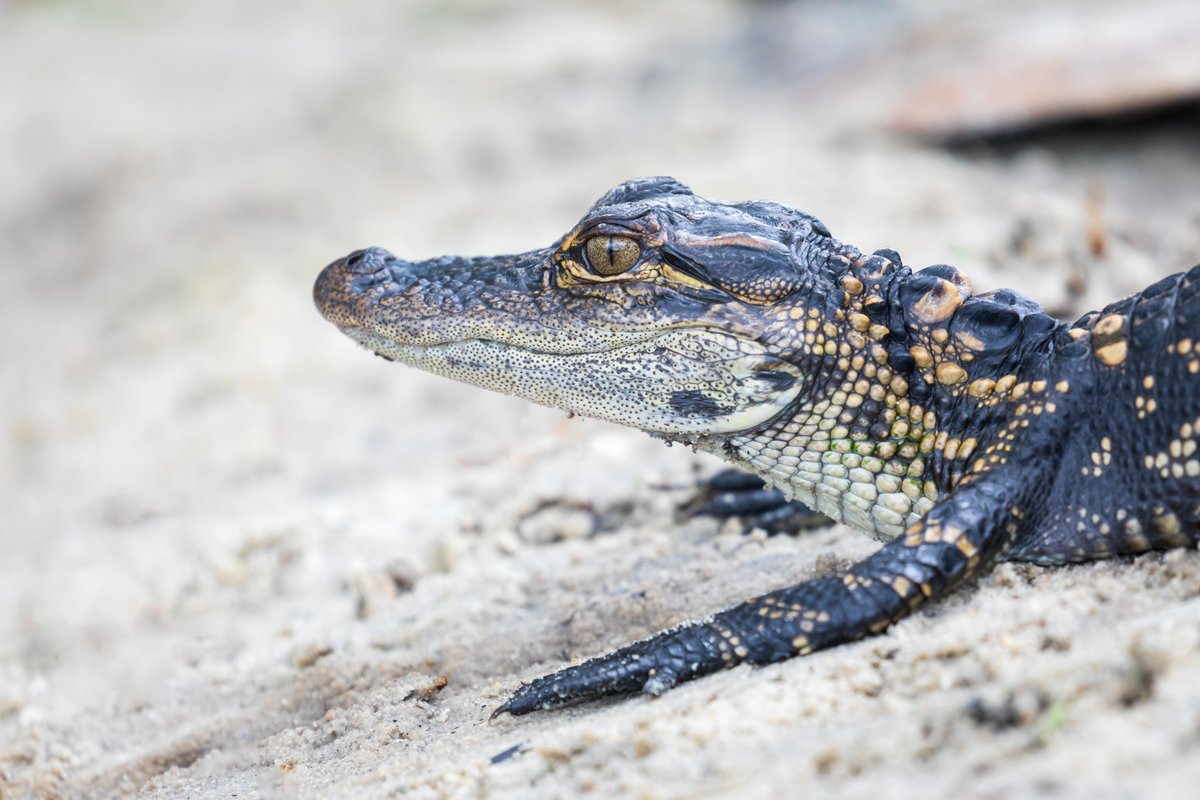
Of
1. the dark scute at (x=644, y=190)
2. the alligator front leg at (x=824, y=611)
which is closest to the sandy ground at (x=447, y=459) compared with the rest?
the alligator front leg at (x=824, y=611)

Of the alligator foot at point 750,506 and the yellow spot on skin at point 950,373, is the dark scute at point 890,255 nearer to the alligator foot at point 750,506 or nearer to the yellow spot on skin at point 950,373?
the yellow spot on skin at point 950,373

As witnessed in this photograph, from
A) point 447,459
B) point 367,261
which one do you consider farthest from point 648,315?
point 447,459

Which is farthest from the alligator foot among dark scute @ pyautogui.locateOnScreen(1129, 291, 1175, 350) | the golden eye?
dark scute @ pyautogui.locateOnScreen(1129, 291, 1175, 350)

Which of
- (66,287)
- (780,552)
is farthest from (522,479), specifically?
(66,287)

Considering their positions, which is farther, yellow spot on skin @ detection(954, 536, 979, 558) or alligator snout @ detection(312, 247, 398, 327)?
alligator snout @ detection(312, 247, 398, 327)

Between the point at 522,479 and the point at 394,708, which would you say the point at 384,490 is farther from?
the point at 394,708

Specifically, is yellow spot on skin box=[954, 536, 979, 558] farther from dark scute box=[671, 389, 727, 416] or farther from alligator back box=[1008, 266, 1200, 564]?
dark scute box=[671, 389, 727, 416]
